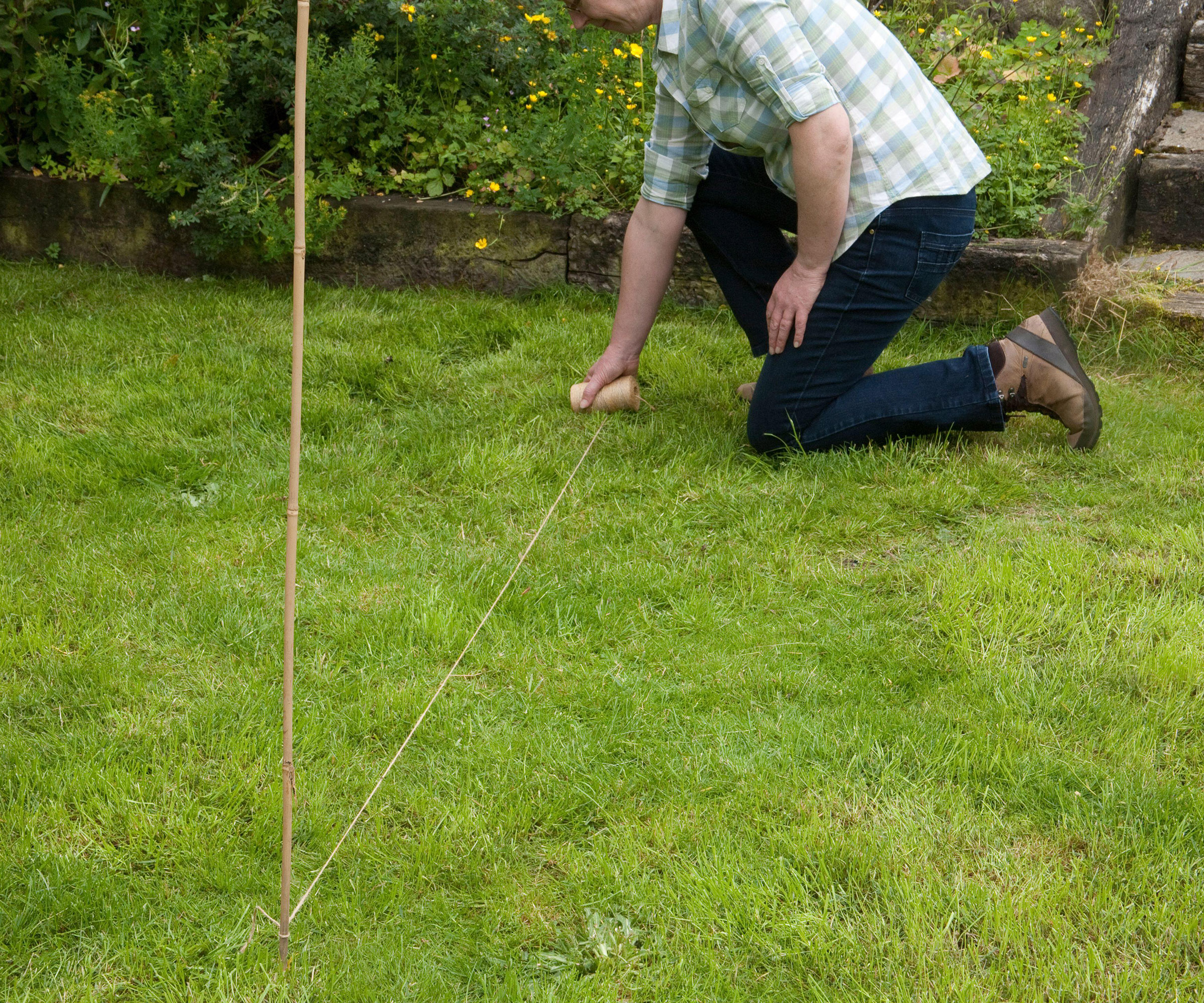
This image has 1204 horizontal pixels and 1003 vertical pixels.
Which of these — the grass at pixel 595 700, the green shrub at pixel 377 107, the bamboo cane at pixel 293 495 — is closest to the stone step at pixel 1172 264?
the green shrub at pixel 377 107

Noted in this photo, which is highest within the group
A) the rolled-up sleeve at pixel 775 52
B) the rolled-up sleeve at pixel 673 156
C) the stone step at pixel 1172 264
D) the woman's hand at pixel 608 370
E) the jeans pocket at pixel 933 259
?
the rolled-up sleeve at pixel 775 52

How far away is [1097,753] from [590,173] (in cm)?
322

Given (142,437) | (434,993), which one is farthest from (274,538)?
(434,993)

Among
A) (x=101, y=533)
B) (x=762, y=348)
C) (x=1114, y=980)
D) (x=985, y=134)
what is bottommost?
(x=101, y=533)

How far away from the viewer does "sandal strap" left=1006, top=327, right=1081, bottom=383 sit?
9.86 ft

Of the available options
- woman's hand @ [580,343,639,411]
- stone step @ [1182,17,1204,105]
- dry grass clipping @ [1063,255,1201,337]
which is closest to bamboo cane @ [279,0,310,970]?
woman's hand @ [580,343,639,411]

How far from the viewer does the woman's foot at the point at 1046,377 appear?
3.01 meters

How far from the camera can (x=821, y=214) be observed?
110 inches

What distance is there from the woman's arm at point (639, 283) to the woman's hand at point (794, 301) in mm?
450

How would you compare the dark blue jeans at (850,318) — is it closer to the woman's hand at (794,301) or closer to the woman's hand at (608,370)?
the woman's hand at (794,301)

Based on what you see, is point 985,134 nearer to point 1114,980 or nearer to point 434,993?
point 1114,980

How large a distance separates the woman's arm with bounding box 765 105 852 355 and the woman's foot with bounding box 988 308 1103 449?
1.89 ft

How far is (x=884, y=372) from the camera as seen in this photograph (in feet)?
10.3

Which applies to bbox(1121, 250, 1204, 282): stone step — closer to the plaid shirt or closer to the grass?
the grass
